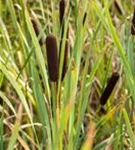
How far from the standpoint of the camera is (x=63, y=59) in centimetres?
89

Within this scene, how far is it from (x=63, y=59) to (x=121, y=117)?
0.57ft

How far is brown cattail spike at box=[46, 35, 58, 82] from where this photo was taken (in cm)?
80

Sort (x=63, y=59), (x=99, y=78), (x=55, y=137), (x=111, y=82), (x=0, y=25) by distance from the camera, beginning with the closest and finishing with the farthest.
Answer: (x=55, y=137), (x=63, y=59), (x=111, y=82), (x=0, y=25), (x=99, y=78)

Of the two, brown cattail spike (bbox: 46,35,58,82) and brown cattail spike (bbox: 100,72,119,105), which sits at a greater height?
brown cattail spike (bbox: 46,35,58,82)

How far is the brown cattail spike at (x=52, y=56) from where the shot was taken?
801mm

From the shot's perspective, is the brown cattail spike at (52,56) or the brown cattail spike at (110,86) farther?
the brown cattail spike at (110,86)

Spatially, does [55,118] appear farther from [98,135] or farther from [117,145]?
[98,135]

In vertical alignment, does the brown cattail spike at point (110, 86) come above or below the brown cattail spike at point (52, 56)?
below

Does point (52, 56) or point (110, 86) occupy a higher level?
point (52, 56)

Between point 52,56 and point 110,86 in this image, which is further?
point 110,86

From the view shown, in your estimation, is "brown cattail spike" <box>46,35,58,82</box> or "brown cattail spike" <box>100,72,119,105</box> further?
"brown cattail spike" <box>100,72,119,105</box>

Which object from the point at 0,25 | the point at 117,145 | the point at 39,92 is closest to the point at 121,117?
the point at 117,145

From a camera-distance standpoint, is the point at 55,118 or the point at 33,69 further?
the point at 33,69

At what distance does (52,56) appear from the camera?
816mm
